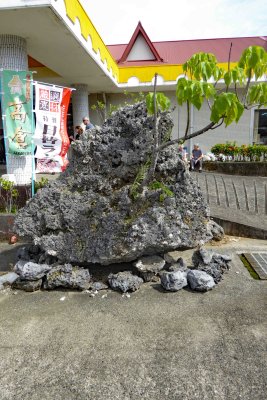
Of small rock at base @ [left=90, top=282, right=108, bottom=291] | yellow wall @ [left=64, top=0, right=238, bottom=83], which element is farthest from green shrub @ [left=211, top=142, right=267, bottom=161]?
small rock at base @ [left=90, top=282, right=108, bottom=291]

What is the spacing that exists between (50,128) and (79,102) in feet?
23.0

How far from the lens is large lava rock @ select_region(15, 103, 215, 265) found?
3488 millimetres

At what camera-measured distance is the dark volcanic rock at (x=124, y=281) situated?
3.33 m

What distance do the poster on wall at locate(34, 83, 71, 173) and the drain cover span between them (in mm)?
3665

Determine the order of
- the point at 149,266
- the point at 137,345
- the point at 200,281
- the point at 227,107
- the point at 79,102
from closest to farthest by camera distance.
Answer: the point at 137,345 < the point at 227,107 < the point at 200,281 < the point at 149,266 < the point at 79,102

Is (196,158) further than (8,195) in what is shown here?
Yes

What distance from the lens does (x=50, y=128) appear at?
581 cm

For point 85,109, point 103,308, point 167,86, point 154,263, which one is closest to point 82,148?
point 154,263

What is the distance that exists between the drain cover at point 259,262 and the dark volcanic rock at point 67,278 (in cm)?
211

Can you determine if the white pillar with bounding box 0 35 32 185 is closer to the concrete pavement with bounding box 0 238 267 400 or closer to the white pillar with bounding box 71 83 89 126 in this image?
the concrete pavement with bounding box 0 238 267 400

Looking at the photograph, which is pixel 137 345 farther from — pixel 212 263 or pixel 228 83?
pixel 228 83

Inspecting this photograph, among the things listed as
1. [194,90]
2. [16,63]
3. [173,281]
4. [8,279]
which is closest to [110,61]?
[16,63]

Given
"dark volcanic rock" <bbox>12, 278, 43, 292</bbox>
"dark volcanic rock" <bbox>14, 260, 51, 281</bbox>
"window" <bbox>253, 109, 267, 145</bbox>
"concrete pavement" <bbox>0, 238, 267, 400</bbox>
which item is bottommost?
"concrete pavement" <bbox>0, 238, 267, 400</bbox>

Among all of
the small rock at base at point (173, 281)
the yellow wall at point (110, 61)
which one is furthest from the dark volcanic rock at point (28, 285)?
the yellow wall at point (110, 61)
